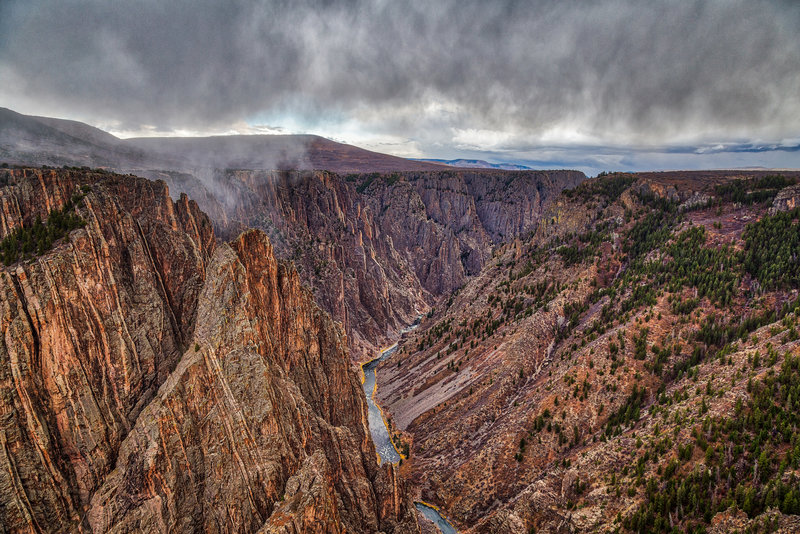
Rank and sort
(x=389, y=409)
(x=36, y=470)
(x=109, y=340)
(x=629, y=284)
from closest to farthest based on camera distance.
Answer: (x=36, y=470), (x=109, y=340), (x=629, y=284), (x=389, y=409)

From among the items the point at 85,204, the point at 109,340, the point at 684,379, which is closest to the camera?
the point at 109,340

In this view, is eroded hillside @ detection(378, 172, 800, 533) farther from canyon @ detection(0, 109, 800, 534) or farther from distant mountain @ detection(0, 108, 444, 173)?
distant mountain @ detection(0, 108, 444, 173)

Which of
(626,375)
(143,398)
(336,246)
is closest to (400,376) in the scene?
(626,375)

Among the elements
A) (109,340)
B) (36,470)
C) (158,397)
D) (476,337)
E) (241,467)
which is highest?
(109,340)

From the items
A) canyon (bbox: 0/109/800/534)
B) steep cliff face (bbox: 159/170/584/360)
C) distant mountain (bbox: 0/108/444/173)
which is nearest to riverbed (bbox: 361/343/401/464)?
canyon (bbox: 0/109/800/534)

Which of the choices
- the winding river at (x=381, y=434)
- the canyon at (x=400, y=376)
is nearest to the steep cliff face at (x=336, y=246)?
the winding river at (x=381, y=434)

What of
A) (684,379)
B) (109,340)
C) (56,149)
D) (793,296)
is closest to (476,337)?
(684,379)

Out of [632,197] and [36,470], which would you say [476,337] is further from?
[36,470]

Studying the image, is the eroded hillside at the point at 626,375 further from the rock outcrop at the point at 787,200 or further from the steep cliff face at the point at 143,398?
the steep cliff face at the point at 143,398
